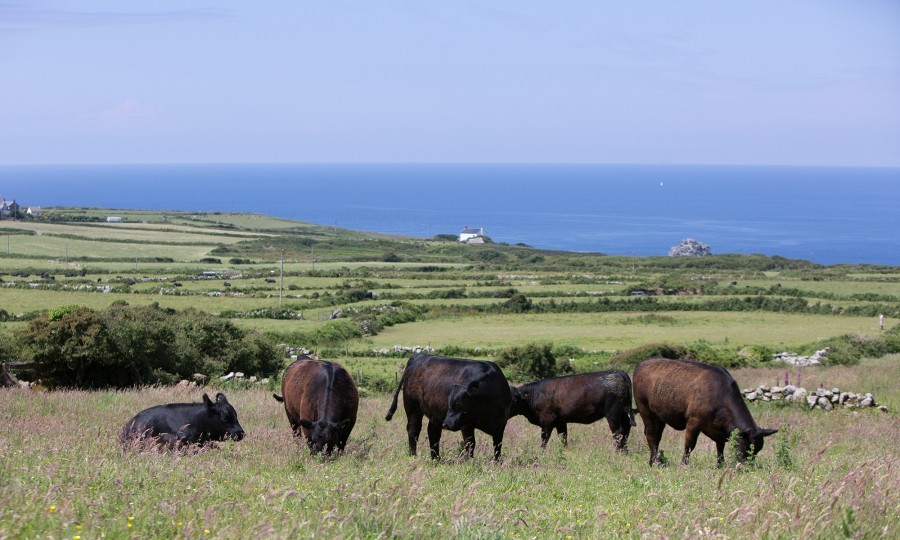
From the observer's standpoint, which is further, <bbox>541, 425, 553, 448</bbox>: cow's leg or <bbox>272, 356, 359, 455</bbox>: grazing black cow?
<bbox>541, 425, 553, 448</bbox>: cow's leg

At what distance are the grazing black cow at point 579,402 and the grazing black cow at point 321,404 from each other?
4297 mm

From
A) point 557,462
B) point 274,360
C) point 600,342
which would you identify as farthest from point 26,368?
point 600,342

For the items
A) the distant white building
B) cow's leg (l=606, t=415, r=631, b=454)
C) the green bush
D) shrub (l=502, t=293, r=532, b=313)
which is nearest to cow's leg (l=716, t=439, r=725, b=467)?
cow's leg (l=606, t=415, r=631, b=454)

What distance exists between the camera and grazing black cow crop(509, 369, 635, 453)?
1683 centimetres

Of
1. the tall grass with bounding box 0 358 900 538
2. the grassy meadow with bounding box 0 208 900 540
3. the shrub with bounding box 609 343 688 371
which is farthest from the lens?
the shrub with bounding box 609 343 688 371

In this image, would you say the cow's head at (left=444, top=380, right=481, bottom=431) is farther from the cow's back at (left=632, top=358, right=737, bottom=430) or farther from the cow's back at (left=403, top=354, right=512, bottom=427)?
the cow's back at (left=632, top=358, right=737, bottom=430)

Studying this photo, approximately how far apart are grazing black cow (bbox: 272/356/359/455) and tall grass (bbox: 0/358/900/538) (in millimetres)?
335

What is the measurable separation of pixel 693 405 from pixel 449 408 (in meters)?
4.02

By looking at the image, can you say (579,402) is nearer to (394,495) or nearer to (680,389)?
(680,389)

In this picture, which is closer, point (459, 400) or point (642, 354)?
point (459, 400)

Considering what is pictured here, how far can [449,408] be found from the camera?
1356 centimetres

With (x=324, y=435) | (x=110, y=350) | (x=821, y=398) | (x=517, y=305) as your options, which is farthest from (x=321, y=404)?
(x=517, y=305)

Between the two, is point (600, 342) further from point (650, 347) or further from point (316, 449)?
point (316, 449)

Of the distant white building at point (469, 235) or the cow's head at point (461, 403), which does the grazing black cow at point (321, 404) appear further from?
the distant white building at point (469, 235)
